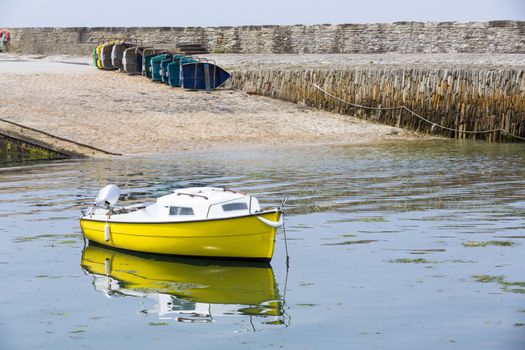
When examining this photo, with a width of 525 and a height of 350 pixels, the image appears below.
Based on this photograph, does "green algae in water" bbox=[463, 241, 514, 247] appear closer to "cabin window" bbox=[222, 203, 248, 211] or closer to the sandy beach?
"cabin window" bbox=[222, 203, 248, 211]

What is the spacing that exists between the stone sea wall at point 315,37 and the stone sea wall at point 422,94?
337 inches

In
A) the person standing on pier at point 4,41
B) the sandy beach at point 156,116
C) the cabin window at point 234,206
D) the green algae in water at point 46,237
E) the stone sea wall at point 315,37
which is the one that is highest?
the stone sea wall at point 315,37

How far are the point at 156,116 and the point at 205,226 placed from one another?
1973 cm

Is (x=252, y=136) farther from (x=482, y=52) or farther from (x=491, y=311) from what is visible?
(x=491, y=311)

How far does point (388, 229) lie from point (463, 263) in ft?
10.2

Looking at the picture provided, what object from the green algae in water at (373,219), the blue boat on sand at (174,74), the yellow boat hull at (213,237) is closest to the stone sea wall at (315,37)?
the blue boat on sand at (174,74)

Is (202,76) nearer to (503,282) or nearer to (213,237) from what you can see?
(213,237)

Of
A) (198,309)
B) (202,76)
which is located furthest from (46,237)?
(202,76)

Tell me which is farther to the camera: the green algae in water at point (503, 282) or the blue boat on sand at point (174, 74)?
the blue boat on sand at point (174, 74)

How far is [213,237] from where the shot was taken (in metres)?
17.1

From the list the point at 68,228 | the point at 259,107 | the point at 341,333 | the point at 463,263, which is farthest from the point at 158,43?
the point at 341,333

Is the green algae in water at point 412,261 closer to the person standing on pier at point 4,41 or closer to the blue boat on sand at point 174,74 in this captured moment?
the blue boat on sand at point 174,74

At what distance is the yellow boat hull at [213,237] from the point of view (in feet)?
55.5

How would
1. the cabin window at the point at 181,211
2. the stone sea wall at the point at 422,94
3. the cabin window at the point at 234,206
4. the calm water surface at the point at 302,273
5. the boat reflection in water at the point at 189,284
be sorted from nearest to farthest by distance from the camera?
the calm water surface at the point at 302,273
the boat reflection in water at the point at 189,284
the cabin window at the point at 234,206
the cabin window at the point at 181,211
the stone sea wall at the point at 422,94
